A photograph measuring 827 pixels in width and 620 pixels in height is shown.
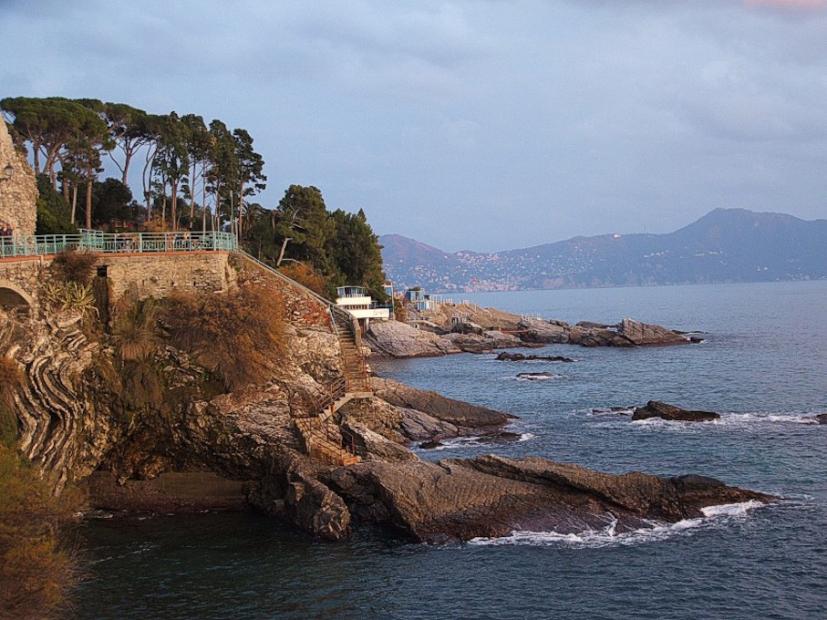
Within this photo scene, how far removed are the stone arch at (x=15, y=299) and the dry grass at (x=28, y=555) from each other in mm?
14155

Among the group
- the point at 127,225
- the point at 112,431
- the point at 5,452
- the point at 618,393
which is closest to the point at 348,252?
the point at 127,225

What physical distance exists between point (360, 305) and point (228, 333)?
62.3 meters

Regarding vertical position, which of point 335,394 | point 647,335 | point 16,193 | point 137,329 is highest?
point 16,193

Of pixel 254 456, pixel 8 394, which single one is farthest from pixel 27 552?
pixel 254 456

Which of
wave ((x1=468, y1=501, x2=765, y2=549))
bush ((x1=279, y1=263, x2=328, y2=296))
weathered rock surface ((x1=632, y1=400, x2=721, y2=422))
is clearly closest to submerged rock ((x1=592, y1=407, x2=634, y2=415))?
weathered rock surface ((x1=632, y1=400, x2=721, y2=422))

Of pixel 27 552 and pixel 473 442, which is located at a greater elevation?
pixel 27 552

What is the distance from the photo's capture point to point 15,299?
37250 mm

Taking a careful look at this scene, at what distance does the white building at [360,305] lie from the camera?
97825mm

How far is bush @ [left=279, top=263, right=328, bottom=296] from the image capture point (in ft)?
244

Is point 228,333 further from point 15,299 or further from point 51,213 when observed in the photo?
point 51,213

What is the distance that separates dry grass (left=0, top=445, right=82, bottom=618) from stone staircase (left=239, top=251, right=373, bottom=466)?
45.2 feet

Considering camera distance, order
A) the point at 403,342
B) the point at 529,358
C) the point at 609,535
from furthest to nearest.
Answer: the point at 403,342, the point at 529,358, the point at 609,535

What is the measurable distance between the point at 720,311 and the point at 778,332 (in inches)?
2655

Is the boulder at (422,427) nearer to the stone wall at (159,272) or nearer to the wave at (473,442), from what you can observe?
the wave at (473,442)
